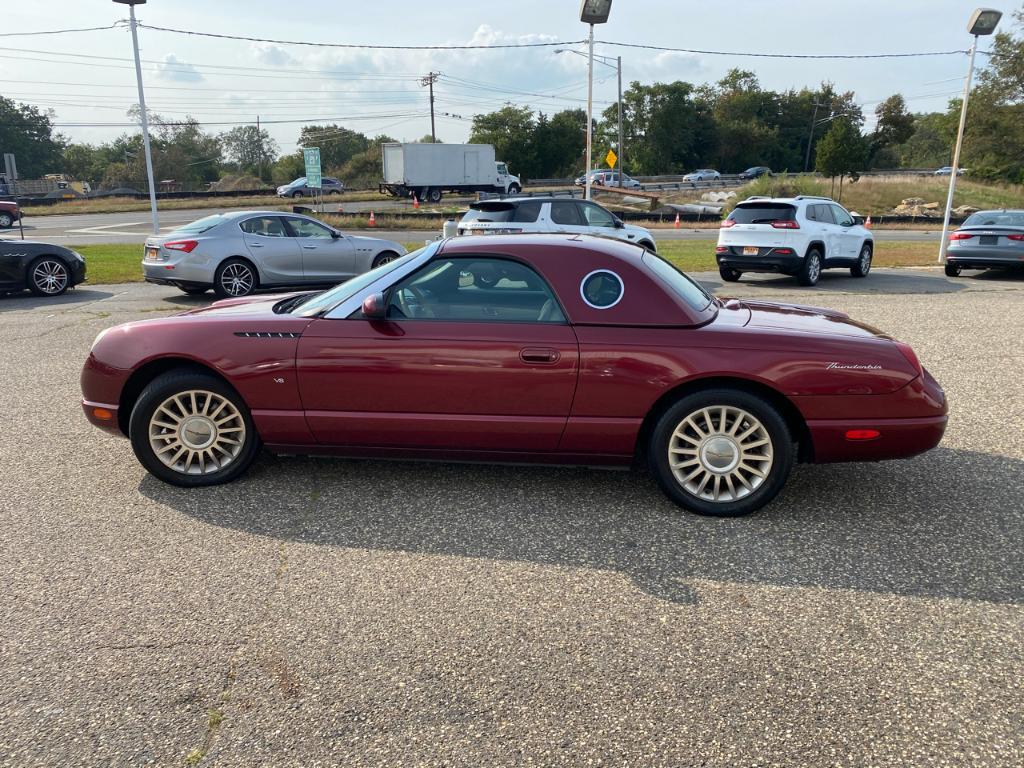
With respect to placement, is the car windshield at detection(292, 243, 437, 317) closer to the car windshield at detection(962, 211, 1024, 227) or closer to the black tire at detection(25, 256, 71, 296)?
the black tire at detection(25, 256, 71, 296)

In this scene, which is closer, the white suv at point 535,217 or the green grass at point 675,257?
the white suv at point 535,217

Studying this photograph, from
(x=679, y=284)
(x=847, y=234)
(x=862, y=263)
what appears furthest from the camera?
(x=862, y=263)

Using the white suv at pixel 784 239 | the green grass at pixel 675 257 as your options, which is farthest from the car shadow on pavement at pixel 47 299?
the white suv at pixel 784 239

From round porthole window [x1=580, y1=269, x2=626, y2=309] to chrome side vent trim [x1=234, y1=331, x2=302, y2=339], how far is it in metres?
1.65

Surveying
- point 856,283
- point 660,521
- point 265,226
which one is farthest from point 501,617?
point 856,283

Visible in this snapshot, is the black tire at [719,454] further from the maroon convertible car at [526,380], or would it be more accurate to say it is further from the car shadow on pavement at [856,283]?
the car shadow on pavement at [856,283]

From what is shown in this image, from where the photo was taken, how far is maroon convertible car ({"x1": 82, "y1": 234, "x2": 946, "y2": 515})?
4.11 m

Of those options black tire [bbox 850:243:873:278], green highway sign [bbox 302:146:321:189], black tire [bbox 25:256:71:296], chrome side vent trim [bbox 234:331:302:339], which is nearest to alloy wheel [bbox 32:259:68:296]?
black tire [bbox 25:256:71:296]

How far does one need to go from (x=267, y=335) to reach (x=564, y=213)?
33.8 ft

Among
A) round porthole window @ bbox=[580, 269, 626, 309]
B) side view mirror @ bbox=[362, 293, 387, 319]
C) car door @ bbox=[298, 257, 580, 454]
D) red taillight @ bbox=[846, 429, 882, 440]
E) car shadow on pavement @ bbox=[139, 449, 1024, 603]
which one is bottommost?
car shadow on pavement @ bbox=[139, 449, 1024, 603]

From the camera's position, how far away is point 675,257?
19.8m

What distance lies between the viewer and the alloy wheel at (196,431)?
448 centimetres

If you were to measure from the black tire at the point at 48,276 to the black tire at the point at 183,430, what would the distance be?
10802mm

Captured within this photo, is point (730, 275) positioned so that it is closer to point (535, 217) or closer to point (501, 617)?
point (535, 217)
